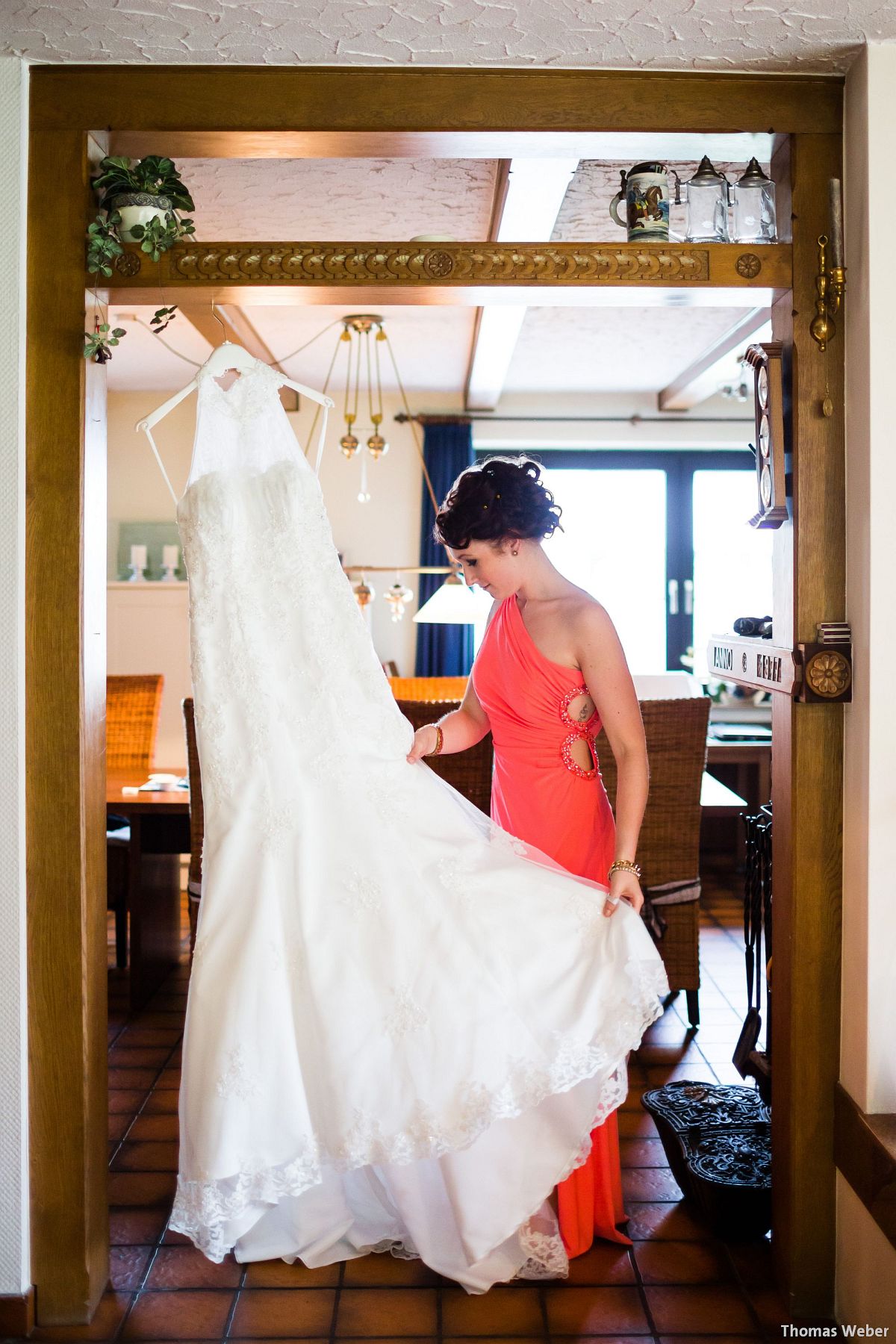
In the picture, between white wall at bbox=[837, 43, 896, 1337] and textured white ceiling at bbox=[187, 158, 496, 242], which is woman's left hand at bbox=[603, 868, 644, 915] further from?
textured white ceiling at bbox=[187, 158, 496, 242]

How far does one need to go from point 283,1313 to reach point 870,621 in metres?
1.78

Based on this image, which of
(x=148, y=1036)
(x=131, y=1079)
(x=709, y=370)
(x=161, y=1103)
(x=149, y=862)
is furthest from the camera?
(x=709, y=370)

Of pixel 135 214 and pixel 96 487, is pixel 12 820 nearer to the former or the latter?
pixel 96 487

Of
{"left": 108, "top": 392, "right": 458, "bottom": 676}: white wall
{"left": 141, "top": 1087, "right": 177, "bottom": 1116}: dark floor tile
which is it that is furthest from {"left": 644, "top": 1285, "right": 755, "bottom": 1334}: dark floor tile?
{"left": 108, "top": 392, "right": 458, "bottom": 676}: white wall

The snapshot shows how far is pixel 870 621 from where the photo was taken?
2012 millimetres

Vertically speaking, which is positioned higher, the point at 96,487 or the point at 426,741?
the point at 96,487

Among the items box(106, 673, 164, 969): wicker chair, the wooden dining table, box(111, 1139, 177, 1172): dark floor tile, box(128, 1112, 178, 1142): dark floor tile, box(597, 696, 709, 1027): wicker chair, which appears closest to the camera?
box(111, 1139, 177, 1172): dark floor tile

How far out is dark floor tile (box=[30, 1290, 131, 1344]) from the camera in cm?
207

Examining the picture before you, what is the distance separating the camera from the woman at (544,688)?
7.47ft

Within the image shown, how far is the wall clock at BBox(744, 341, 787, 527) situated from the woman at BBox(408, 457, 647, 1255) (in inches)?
15.8

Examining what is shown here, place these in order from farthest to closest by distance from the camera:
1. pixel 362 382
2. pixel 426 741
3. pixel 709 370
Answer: pixel 362 382 < pixel 709 370 < pixel 426 741

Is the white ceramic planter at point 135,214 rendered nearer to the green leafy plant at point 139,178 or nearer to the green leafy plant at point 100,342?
the green leafy plant at point 139,178

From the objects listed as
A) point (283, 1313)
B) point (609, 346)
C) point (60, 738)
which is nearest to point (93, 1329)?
point (283, 1313)

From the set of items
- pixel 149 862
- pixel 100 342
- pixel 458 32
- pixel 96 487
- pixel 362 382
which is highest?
pixel 362 382
